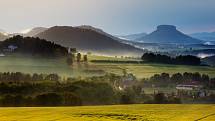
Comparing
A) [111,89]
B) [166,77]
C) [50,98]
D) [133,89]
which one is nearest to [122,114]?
[50,98]

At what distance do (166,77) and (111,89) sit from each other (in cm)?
7197

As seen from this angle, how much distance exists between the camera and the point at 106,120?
49500 millimetres

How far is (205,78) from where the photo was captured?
637ft

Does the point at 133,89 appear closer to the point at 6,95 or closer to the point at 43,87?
the point at 43,87

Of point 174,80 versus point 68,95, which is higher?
point 174,80

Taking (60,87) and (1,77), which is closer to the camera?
(60,87)

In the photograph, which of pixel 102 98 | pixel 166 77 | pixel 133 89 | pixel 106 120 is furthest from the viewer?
pixel 166 77

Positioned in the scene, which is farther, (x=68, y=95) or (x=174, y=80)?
(x=174, y=80)

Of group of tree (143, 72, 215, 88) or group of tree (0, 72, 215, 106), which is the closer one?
group of tree (0, 72, 215, 106)

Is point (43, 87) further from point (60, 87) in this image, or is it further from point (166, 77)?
point (166, 77)

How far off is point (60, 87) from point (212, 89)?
69.1 meters

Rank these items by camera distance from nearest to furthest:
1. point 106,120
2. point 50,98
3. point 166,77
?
point 106,120, point 50,98, point 166,77

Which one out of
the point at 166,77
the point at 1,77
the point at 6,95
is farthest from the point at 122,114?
the point at 166,77

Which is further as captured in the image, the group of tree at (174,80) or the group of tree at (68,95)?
Result: the group of tree at (174,80)
